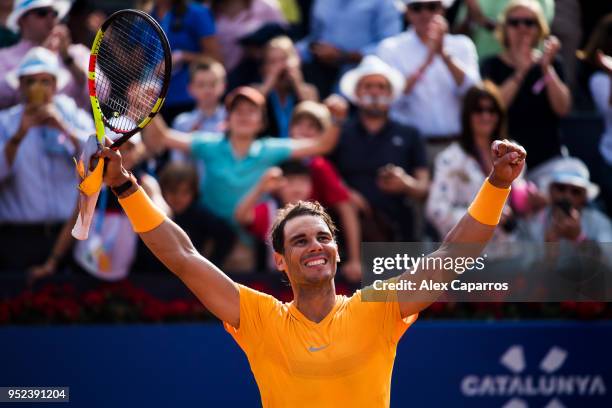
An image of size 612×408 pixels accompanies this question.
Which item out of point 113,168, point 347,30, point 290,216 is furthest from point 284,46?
point 113,168

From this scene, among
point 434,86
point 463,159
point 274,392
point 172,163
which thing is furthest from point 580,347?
point 274,392

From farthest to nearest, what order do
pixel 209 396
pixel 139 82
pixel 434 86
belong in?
pixel 434 86
pixel 209 396
pixel 139 82

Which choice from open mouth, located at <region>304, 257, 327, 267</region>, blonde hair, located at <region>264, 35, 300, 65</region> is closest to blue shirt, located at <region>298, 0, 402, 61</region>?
blonde hair, located at <region>264, 35, 300, 65</region>

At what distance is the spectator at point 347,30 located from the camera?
940 cm

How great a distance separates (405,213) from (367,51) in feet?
5.54

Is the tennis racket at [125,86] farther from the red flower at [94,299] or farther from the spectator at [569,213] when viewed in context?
the spectator at [569,213]

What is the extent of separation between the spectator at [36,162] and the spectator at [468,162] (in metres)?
2.38

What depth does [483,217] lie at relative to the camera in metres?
4.67

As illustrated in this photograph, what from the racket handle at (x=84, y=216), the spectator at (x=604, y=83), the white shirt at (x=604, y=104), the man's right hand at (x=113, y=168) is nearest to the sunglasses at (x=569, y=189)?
the spectator at (x=604, y=83)

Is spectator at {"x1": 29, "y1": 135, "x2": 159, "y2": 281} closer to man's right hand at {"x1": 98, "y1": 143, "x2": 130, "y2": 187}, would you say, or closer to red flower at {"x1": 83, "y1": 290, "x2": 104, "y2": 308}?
red flower at {"x1": 83, "y1": 290, "x2": 104, "y2": 308}

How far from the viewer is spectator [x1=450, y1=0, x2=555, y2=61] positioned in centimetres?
926

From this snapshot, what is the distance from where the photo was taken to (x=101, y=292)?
7.65 m

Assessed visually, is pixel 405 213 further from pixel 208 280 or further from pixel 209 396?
pixel 208 280

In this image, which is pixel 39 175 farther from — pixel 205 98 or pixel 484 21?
pixel 484 21
